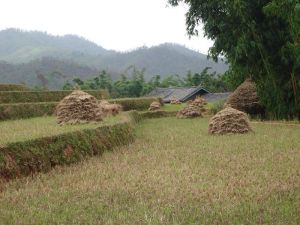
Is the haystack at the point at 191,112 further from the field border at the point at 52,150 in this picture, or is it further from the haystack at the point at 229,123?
the field border at the point at 52,150

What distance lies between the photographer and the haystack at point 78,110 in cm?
1439

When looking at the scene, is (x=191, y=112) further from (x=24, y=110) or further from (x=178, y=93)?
(x=178, y=93)

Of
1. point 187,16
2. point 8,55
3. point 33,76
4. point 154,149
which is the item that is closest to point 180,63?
point 33,76

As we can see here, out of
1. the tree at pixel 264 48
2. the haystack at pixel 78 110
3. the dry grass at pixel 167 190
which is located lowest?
the dry grass at pixel 167 190

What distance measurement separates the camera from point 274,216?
231 inches

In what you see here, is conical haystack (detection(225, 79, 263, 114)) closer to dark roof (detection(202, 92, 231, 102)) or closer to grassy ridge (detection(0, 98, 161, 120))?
grassy ridge (detection(0, 98, 161, 120))

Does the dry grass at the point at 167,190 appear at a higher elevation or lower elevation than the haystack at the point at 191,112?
lower

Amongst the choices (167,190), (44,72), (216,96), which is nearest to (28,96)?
(167,190)

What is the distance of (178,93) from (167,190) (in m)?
50.3

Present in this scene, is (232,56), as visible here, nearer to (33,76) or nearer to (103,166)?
(103,166)

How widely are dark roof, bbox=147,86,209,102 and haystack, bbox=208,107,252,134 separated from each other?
38717 millimetres

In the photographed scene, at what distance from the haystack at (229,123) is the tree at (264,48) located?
5862 millimetres

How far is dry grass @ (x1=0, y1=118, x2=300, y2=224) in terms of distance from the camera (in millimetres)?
5965

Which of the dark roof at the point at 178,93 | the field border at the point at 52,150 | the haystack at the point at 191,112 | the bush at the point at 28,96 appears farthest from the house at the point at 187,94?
the field border at the point at 52,150
